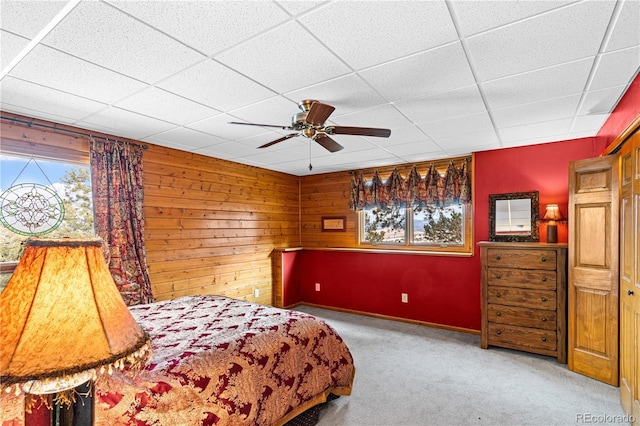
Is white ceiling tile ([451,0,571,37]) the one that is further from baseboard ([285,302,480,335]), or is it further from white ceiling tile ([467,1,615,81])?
baseboard ([285,302,480,335])

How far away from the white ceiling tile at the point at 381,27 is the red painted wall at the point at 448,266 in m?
1.95

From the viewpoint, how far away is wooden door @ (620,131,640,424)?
2174 millimetres

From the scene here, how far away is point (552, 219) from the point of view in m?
3.60

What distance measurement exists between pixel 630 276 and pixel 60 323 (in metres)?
3.27

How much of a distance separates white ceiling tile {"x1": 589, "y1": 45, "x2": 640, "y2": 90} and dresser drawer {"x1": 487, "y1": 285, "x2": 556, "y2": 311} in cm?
208

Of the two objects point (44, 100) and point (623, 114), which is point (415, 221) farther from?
point (44, 100)

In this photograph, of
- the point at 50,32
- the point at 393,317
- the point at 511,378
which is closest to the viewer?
the point at 50,32

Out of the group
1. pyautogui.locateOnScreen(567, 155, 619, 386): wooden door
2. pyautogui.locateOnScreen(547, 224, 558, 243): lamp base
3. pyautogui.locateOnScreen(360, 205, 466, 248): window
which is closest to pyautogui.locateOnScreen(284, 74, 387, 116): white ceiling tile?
pyautogui.locateOnScreen(567, 155, 619, 386): wooden door

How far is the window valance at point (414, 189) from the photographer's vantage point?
175 inches

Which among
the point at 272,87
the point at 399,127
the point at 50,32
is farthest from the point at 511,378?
the point at 50,32

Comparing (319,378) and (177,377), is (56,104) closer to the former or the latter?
(177,377)

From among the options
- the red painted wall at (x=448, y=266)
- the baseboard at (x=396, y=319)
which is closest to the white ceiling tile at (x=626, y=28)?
the red painted wall at (x=448, y=266)

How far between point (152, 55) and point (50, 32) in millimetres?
461

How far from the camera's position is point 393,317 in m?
4.90
